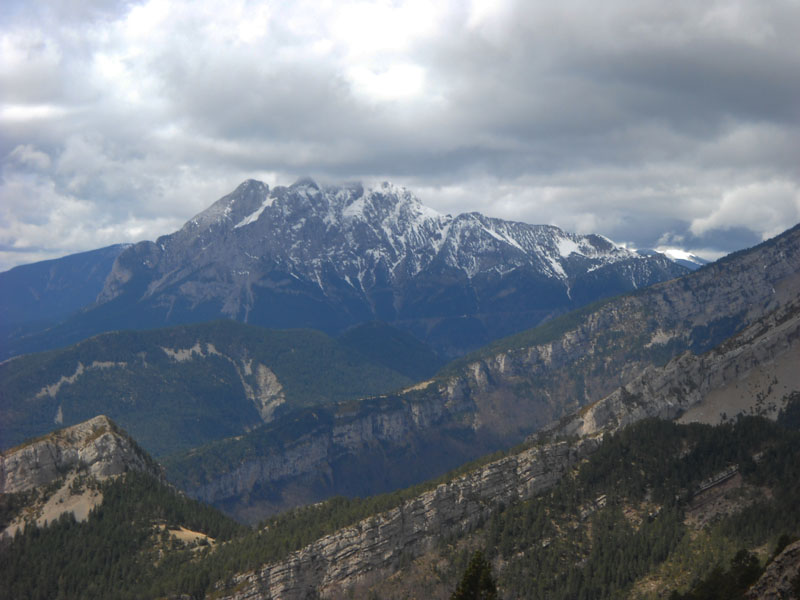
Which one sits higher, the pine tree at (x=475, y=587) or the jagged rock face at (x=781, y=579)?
the pine tree at (x=475, y=587)

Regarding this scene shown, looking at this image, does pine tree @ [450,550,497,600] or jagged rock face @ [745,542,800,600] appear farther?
pine tree @ [450,550,497,600]

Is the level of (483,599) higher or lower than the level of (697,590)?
higher

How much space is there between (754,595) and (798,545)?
10.4 metres

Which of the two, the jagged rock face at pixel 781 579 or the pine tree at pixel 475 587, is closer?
the jagged rock face at pixel 781 579

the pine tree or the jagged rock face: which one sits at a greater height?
the pine tree

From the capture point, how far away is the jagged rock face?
129875 mm

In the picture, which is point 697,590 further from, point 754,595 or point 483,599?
point 483,599

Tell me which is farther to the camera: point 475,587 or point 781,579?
point 475,587

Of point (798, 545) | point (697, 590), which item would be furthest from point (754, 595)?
point (697, 590)

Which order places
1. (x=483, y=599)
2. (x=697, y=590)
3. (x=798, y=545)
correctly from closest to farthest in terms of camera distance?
(x=798, y=545) < (x=483, y=599) < (x=697, y=590)

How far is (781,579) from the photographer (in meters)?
132

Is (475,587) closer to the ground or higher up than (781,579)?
higher up

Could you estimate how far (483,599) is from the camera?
14488 cm

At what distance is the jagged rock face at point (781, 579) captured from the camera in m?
130
